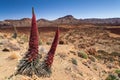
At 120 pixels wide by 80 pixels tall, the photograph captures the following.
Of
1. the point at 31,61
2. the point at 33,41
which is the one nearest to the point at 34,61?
the point at 31,61

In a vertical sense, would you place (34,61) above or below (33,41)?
below

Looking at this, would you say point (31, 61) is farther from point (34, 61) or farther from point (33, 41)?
point (33, 41)

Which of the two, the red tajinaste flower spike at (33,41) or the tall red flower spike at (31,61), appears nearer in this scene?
the red tajinaste flower spike at (33,41)

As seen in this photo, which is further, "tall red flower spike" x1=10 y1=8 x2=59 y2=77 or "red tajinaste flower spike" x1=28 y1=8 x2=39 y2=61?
"tall red flower spike" x1=10 y1=8 x2=59 y2=77

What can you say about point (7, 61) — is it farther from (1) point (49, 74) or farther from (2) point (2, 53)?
(1) point (49, 74)

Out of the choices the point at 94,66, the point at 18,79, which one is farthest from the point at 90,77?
the point at 18,79

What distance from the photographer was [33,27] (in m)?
6.14

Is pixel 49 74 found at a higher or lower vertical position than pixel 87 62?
higher

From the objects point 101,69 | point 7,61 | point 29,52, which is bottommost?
point 101,69

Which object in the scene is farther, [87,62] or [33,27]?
[87,62]

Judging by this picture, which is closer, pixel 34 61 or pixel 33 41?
pixel 33 41

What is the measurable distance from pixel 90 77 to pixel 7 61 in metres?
4.34

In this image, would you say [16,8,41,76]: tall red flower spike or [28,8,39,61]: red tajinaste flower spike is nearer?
[28,8,39,61]: red tajinaste flower spike

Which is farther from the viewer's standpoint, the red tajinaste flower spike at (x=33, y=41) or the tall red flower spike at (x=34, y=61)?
the tall red flower spike at (x=34, y=61)
